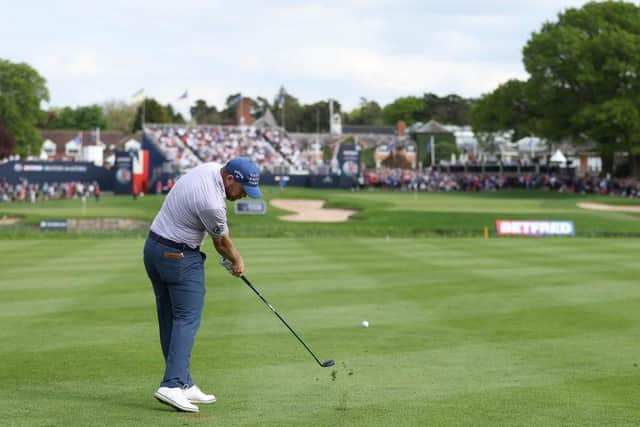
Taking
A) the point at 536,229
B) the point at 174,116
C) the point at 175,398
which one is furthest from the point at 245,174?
the point at 174,116

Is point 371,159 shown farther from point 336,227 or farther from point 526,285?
point 526,285

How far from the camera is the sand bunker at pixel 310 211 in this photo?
5362 cm

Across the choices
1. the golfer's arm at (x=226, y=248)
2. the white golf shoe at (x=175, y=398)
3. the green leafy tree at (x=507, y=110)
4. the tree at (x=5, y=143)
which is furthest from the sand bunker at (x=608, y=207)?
the tree at (x=5, y=143)

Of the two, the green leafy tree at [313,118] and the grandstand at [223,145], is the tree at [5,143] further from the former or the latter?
the green leafy tree at [313,118]

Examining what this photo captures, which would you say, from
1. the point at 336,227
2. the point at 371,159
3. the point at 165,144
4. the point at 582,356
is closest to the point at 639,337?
the point at 582,356

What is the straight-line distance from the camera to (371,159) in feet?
473

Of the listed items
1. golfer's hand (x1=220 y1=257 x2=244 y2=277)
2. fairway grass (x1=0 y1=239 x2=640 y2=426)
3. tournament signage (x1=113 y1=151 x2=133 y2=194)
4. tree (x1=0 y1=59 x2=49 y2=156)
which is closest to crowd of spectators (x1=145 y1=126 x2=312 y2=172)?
tournament signage (x1=113 y1=151 x2=133 y2=194)

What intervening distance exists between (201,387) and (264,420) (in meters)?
1.69

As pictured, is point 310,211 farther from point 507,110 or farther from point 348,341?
point 348,341

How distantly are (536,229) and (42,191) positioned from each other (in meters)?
49.4

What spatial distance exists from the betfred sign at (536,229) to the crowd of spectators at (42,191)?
40.5 m

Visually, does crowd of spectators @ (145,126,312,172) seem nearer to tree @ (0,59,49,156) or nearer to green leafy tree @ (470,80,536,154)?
green leafy tree @ (470,80,536,154)

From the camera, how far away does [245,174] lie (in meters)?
8.62

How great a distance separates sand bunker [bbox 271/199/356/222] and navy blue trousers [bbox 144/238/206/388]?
43338mm
